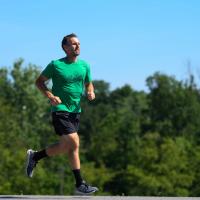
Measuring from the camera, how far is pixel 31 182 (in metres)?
67.2

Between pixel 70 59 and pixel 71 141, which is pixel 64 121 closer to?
pixel 71 141

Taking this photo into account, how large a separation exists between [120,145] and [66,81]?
7030 centimetres

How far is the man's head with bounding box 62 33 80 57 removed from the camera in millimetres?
9578

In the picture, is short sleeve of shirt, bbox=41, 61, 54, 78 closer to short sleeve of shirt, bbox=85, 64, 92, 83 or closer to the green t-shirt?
the green t-shirt

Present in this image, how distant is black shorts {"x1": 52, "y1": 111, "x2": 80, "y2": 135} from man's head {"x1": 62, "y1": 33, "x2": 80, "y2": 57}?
0.76 metres

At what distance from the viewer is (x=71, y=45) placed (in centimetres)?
959

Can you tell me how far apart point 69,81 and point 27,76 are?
7851 cm

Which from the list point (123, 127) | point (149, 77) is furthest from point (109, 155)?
point (149, 77)

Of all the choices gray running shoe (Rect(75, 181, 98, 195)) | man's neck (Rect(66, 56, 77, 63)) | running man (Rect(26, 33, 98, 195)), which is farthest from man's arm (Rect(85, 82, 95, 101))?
gray running shoe (Rect(75, 181, 98, 195))

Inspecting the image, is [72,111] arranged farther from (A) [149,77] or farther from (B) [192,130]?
(A) [149,77]

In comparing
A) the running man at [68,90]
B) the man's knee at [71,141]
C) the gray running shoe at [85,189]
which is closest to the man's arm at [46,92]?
the running man at [68,90]

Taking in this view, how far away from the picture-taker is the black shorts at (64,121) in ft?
31.3

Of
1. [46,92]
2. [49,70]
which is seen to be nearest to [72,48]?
[49,70]

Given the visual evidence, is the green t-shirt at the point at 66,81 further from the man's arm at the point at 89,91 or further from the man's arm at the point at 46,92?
the man's arm at the point at 89,91
